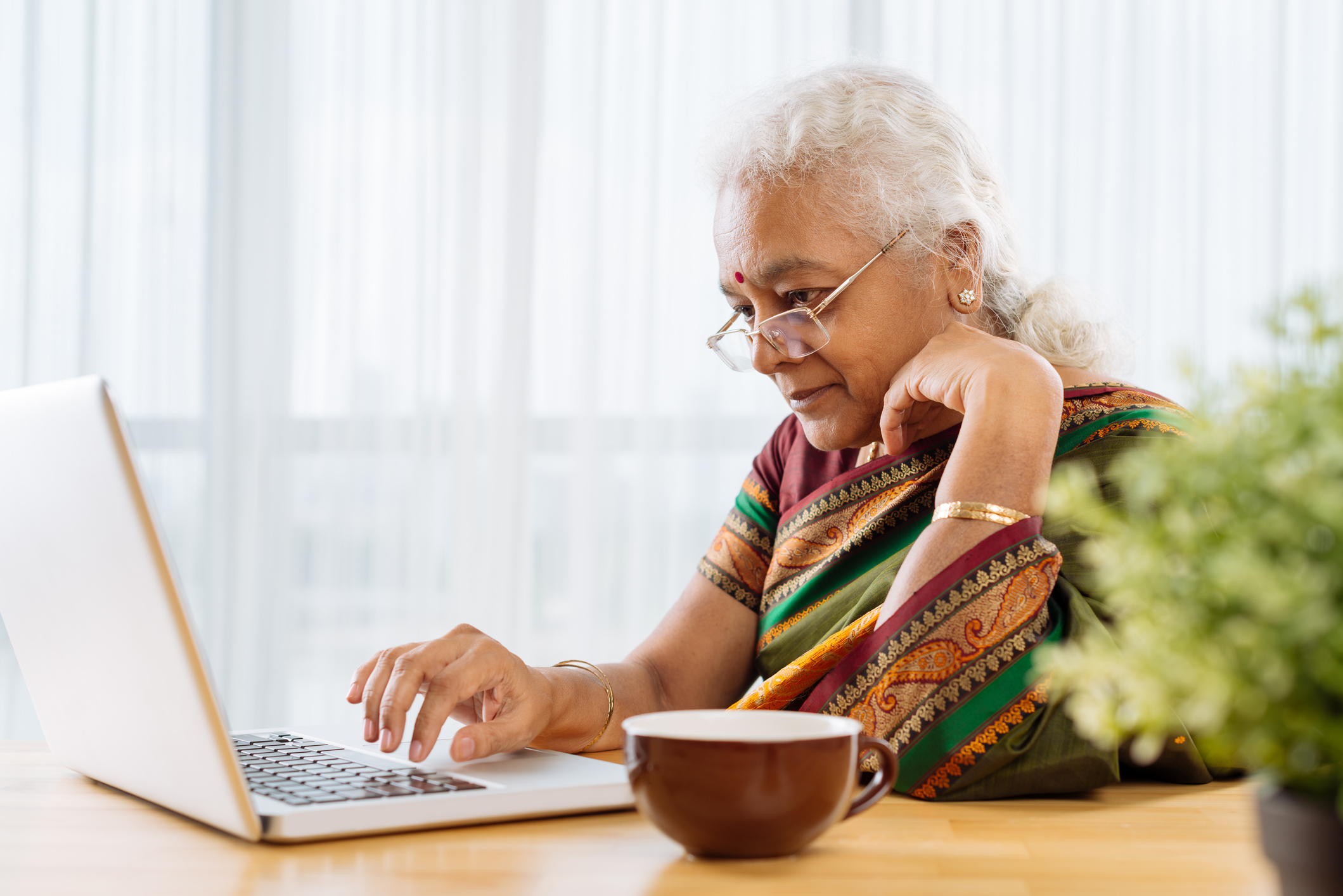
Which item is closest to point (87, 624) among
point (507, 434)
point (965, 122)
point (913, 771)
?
point (913, 771)

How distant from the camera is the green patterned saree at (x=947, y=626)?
31.4 inches

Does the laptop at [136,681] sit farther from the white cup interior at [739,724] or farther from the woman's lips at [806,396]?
the woman's lips at [806,396]

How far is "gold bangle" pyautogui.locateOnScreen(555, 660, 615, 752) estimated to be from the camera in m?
1.08

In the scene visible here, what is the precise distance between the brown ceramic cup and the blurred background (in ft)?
7.28

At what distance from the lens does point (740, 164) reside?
1242mm

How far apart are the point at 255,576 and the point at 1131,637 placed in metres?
2.85

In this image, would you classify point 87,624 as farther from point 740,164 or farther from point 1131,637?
point 740,164

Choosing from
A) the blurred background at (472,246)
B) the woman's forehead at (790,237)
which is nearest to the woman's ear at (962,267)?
the woman's forehead at (790,237)

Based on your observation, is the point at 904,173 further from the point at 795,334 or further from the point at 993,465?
the point at 993,465

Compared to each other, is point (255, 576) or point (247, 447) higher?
point (247, 447)

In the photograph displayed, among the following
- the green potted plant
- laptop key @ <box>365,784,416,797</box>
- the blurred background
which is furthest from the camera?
the blurred background

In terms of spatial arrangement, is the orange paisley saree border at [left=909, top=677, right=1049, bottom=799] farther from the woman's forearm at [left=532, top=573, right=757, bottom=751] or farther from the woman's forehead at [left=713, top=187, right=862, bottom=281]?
the woman's forehead at [left=713, top=187, right=862, bottom=281]

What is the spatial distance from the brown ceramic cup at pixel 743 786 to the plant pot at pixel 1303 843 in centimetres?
22

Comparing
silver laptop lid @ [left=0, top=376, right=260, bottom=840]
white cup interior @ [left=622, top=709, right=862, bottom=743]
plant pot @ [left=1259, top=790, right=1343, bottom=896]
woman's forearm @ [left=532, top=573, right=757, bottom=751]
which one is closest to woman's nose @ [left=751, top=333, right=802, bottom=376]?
woman's forearm @ [left=532, top=573, right=757, bottom=751]
